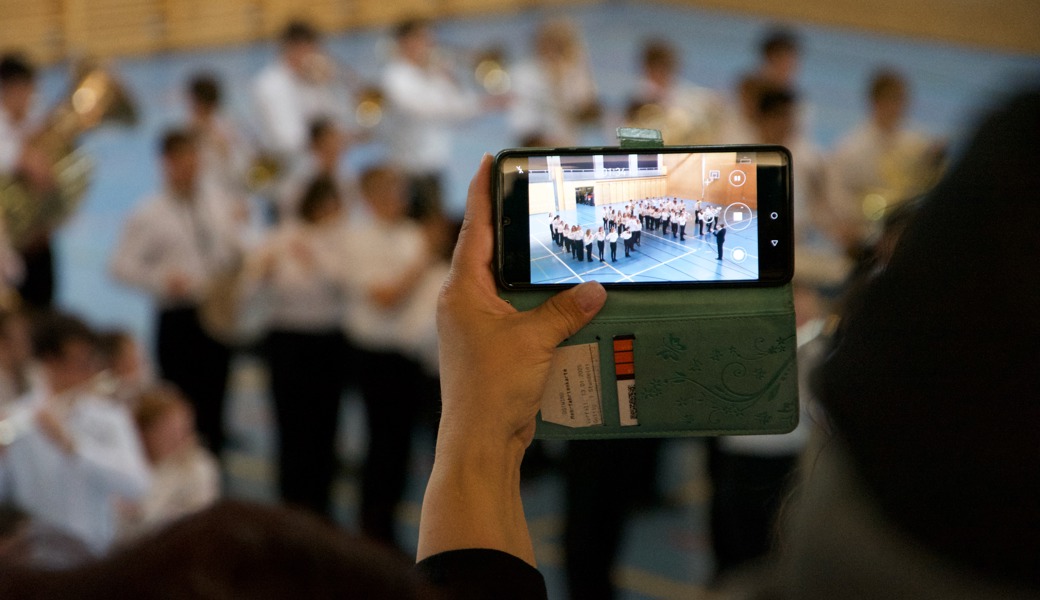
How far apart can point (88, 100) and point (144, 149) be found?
14.3ft

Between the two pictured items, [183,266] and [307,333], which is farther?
[183,266]

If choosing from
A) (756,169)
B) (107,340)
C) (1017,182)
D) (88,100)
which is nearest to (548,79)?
(88,100)

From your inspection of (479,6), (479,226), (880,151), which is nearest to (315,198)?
(880,151)

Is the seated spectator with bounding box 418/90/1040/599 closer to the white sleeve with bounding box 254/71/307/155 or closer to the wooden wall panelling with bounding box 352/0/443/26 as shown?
the white sleeve with bounding box 254/71/307/155

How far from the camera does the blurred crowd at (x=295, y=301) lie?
341 centimetres

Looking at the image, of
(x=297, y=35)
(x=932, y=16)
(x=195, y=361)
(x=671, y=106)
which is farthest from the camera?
(x=932, y=16)

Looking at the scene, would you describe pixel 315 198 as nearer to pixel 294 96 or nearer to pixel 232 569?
pixel 294 96

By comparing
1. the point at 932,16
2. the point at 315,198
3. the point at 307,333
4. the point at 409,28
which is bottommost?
the point at 307,333

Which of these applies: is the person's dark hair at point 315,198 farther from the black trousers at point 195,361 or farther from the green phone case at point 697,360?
the green phone case at point 697,360

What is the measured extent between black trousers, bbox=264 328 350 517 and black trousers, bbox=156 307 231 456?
481 millimetres

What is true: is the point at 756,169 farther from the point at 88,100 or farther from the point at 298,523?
the point at 88,100

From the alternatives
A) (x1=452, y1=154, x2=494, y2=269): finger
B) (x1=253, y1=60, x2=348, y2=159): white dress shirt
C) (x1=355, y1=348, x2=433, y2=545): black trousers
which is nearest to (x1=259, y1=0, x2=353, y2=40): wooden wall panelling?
(x1=253, y1=60, x2=348, y2=159): white dress shirt

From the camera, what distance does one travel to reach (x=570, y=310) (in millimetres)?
1053

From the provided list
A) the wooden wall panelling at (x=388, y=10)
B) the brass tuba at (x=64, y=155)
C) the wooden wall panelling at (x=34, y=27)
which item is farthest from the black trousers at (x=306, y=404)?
the wooden wall panelling at (x=388, y=10)
